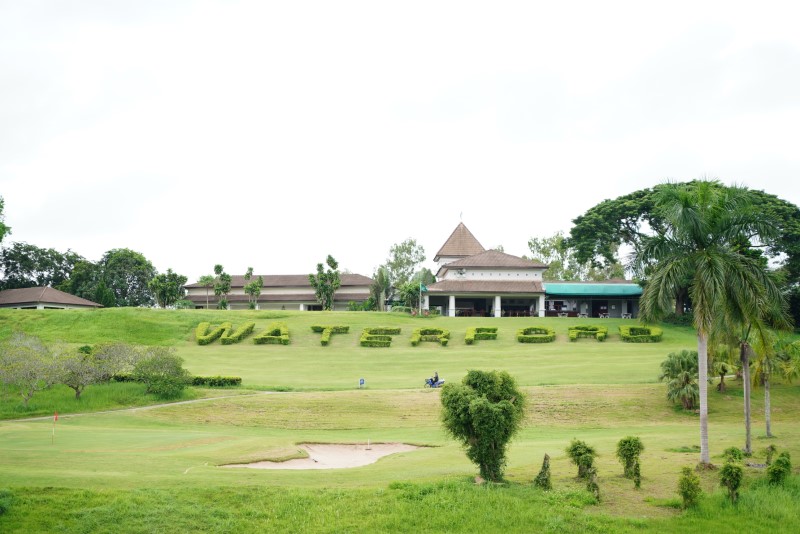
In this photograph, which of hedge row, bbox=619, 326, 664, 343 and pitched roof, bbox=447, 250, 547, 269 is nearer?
hedge row, bbox=619, 326, 664, 343

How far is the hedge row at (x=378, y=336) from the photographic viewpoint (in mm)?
51156

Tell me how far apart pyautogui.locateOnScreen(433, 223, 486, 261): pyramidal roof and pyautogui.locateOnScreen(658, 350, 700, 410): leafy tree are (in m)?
43.7

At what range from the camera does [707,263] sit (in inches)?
702

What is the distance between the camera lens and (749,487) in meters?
15.0

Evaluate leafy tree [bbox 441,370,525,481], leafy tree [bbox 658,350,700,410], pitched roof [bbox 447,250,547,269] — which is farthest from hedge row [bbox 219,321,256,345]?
leafy tree [bbox 441,370,525,481]

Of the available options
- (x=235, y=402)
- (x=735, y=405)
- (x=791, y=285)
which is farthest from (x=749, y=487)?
(x=791, y=285)

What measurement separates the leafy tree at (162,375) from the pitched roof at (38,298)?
4549 centimetres

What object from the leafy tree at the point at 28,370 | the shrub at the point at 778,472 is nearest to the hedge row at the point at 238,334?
the leafy tree at the point at 28,370

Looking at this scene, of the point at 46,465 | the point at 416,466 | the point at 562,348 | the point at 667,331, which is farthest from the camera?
the point at 667,331

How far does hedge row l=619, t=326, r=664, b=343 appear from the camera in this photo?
50.2 m

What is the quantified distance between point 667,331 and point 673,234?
126 feet

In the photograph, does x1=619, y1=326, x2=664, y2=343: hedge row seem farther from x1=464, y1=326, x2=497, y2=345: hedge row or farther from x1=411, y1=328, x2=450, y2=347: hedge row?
x1=411, y1=328, x2=450, y2=347: hedge row

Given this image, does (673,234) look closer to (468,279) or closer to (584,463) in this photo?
(584,463)

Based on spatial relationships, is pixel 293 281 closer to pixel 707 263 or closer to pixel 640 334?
pixel 640 334
